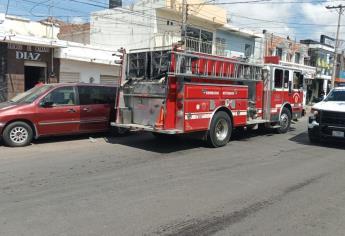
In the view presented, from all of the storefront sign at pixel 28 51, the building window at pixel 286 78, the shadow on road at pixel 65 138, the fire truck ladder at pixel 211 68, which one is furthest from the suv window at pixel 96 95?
the storefront sign at pixel 28 51

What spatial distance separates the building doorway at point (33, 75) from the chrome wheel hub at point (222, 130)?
1172 cm

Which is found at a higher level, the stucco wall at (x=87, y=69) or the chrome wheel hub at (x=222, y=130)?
the stucco wall at (x=87, y=69)

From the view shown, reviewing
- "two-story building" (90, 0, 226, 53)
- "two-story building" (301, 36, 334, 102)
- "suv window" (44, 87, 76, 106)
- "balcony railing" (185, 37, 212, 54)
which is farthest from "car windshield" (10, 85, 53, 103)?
"two-story building" (301, 36, 334, 102)

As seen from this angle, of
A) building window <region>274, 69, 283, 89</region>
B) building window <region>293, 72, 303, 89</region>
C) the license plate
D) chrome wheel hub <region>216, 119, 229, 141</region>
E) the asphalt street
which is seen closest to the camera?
the asphalt street

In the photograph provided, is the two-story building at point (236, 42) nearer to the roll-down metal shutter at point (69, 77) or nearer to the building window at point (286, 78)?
the roll-down metal shutter at point (69, 77)

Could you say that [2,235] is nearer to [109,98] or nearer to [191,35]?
[109,98]

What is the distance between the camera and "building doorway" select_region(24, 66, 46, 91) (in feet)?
67.3

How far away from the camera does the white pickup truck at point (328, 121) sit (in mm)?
12000

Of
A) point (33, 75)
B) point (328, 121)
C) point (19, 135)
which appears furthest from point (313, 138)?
point (33, 75)

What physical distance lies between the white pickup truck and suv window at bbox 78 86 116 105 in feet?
20.2

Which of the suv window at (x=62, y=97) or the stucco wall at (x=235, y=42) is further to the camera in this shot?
the stucco wall at (x=235, y=42)

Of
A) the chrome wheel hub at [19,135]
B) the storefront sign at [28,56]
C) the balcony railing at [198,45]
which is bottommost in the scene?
the chrome wheel hub at [19,135]

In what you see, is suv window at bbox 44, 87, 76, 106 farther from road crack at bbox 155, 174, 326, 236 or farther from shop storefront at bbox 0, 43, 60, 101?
shop storefront at bbox 0, 43, 60, 101

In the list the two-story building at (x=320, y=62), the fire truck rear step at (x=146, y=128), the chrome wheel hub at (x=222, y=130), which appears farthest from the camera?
the two-story building at (x=320, y=62)
